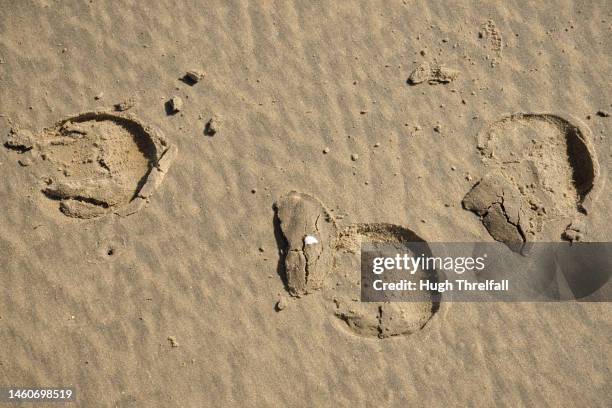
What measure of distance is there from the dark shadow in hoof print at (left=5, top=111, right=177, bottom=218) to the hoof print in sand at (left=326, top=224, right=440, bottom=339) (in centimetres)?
151

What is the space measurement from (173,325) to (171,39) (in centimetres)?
219

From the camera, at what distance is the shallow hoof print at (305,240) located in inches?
134

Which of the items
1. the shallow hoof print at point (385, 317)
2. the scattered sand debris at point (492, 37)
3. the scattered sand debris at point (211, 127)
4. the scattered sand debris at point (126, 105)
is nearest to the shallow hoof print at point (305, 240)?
the shallow hoof print at point (385, 317)

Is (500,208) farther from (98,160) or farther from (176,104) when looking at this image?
(98,160)

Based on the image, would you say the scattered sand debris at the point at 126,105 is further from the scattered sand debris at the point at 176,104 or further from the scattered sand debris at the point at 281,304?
the scattered sand debris at the point at 281,304

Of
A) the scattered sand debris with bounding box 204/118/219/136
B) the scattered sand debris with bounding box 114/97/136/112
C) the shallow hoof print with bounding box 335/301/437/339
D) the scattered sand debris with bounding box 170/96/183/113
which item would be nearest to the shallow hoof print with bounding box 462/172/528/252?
the shallow hoof print with bounding box 335/301/437/339

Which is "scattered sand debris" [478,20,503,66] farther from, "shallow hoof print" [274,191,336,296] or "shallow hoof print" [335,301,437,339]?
"shallow hoof print" [335,301,437,339]

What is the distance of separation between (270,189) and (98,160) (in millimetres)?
1334

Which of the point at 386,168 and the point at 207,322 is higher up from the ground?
the point at 386,168

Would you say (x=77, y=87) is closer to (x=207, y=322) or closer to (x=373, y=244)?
(x=207, y=322)

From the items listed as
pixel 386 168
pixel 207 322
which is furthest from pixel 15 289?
pixel 386 168

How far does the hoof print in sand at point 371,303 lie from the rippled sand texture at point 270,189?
7cm

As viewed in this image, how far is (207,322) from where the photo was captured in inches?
133

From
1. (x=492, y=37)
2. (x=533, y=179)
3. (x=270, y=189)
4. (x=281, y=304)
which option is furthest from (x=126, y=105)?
(x=533, y=179)
